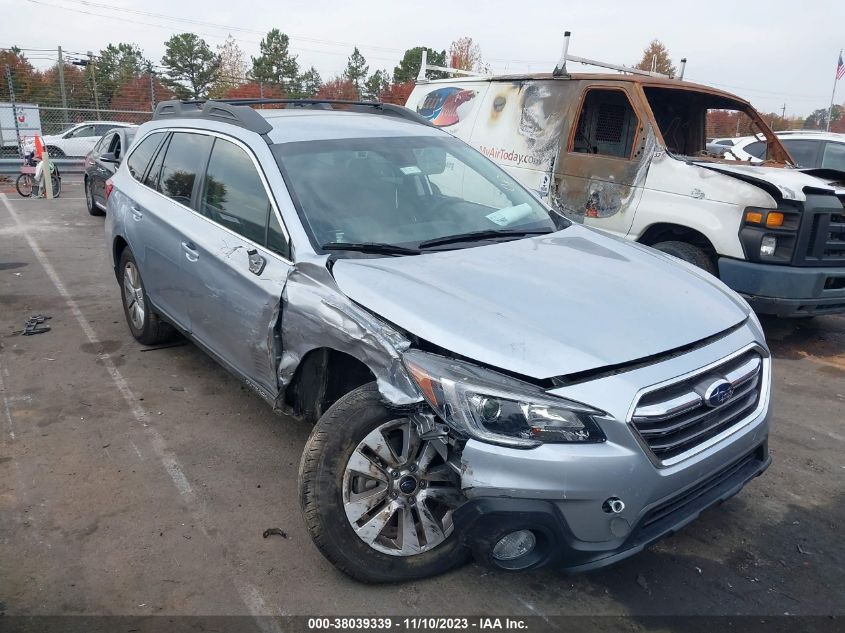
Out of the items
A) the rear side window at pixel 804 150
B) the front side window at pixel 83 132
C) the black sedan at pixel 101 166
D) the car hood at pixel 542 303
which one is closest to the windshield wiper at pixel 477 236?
the car hood at pixel 542 303

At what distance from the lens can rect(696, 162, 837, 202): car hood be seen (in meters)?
5.19

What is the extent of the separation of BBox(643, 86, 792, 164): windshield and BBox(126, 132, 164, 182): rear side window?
4.62m

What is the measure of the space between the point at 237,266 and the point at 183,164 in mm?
1337

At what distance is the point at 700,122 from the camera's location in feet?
23.9

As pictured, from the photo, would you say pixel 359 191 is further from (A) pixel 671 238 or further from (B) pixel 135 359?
Answer: (A) pixel 671 238

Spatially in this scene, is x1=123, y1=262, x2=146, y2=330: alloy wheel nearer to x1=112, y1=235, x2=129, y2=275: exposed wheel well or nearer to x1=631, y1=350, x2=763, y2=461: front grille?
x1=112, y1=235, x2=129, y2=275: exposed wheel well

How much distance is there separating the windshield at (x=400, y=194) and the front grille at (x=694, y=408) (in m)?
1.35

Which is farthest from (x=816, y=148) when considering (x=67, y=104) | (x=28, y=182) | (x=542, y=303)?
(x=67, y=104)

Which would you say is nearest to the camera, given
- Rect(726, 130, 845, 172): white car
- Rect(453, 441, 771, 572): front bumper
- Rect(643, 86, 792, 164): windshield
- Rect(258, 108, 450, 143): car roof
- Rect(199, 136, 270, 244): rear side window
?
Rect(453, 441, 771, 572): front bumper

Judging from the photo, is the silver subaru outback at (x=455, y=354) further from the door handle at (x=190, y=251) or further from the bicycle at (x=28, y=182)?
the bicycle at (x=28, y=182)

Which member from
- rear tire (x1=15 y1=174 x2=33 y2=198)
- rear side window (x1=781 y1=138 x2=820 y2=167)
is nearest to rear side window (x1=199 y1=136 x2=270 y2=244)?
rear side window (x1=781 y1=138 x2=820 y2=167)

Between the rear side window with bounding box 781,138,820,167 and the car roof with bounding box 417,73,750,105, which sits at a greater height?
the car roof with bounding box 417,73,750,105

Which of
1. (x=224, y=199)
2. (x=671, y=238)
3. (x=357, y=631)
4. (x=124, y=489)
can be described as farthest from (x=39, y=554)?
(x=671, y=238)

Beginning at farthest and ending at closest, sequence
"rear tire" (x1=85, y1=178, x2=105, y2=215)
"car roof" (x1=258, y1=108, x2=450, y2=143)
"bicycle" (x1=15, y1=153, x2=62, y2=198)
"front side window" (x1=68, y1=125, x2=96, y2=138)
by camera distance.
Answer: "front side window" (x1=68, y1=125, x2=96, y2=138)
"bicycle" (x1=15, y1=153, x2=62, y2=198)
"rear tire" (x1=85, y1=178, x2=105, y2=215)
"car roof" (x1=258, y1=108, x2=450, y2=143)
